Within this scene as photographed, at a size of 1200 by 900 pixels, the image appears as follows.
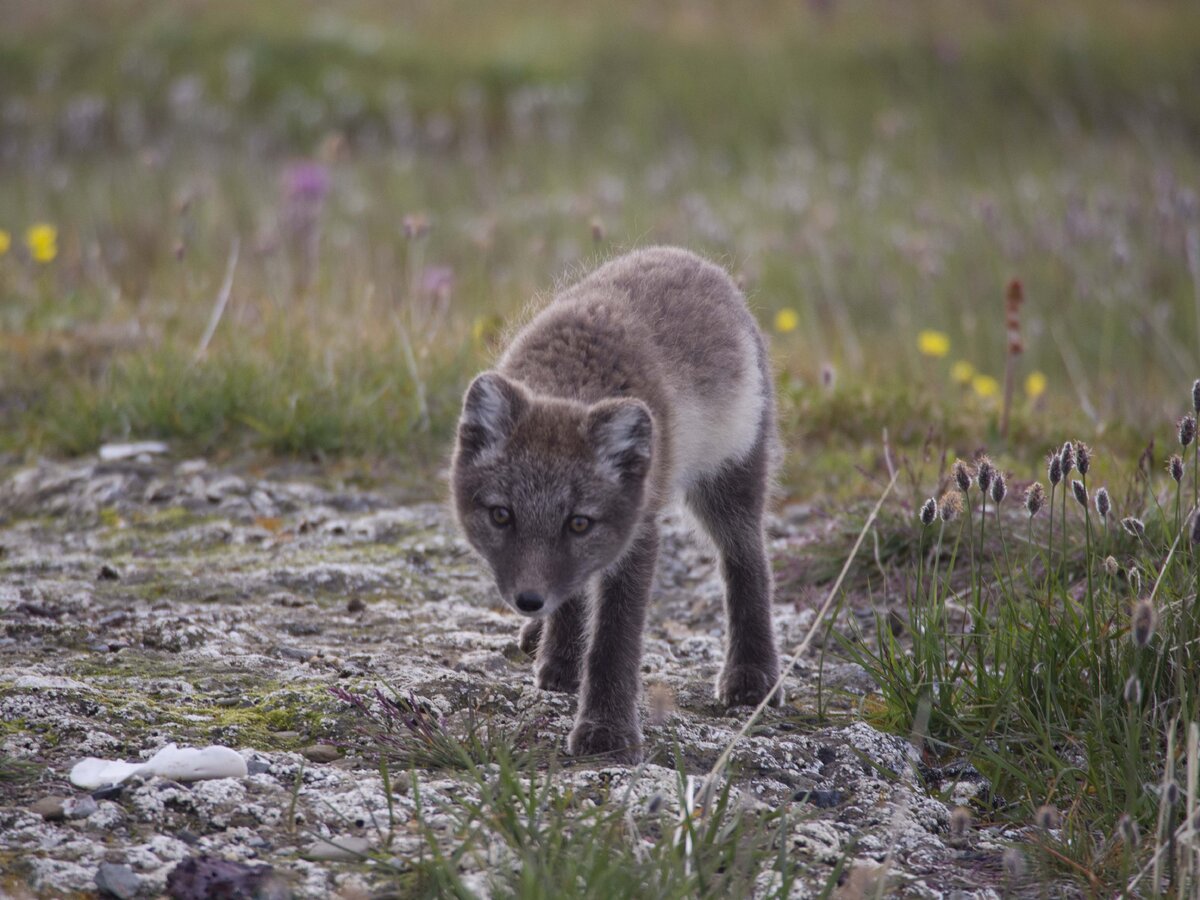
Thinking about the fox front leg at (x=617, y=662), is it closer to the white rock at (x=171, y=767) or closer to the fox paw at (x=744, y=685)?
the fox paw at (x=744, y=685)

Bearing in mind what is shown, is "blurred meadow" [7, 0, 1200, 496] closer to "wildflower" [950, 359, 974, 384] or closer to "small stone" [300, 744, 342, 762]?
"wildflower" [950, 359, 974, 384]

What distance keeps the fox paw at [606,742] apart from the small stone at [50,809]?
1.35 m

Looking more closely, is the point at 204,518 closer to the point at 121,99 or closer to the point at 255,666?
the point at 255,666

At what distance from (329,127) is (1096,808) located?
13755 millimetres

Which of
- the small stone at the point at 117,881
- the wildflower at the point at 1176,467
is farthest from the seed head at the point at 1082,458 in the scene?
the small stone at the point at 117,881

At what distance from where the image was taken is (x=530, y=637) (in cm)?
436

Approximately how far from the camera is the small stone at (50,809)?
9.01 feet

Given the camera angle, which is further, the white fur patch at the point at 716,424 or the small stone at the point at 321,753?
the white fur patch at the point at 716,424

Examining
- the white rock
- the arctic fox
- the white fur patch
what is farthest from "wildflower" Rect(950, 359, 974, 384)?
the white rock

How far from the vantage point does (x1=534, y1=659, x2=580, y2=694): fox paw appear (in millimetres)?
4027

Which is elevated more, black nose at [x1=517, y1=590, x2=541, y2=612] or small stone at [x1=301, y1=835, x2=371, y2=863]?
black nose at [x1=517, y1=590, x2=541, y2=612]

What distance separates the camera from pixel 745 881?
261 centimetres

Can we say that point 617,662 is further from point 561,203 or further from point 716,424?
point 561,203

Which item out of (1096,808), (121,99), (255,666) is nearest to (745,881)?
(1096,808)
